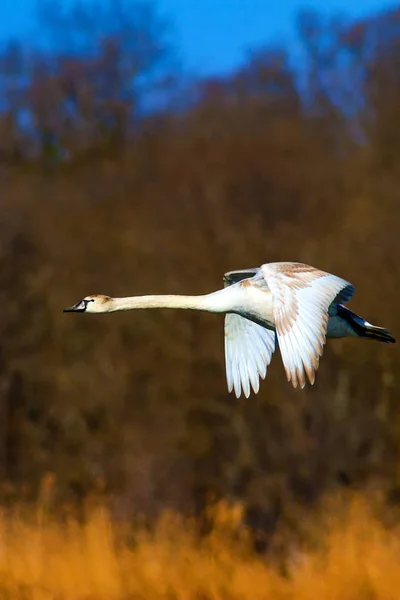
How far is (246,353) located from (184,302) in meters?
1.20

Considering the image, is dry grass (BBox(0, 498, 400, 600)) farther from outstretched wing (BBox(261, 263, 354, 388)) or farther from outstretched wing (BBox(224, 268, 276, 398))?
outstretched wing (BBox(261, 263, 354, 388))

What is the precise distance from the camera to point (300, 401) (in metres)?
18.3

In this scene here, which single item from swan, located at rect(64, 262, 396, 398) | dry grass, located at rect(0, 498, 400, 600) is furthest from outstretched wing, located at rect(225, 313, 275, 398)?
dry grass, located at rect(0, 498, 400, 600)

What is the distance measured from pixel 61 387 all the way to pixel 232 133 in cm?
1589

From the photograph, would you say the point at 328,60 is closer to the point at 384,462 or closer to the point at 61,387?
the point at 61,387

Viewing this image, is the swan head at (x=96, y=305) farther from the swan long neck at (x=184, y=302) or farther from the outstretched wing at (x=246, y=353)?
the outstretched wing at (x=246, y=353)

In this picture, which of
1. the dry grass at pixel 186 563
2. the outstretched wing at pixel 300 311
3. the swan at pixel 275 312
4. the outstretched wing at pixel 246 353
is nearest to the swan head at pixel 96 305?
the swan at pixel 275 312

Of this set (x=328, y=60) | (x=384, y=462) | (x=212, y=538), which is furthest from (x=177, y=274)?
(x=328, y=60)

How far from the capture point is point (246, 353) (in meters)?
10.2

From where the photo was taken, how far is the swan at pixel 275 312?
8.08 metres

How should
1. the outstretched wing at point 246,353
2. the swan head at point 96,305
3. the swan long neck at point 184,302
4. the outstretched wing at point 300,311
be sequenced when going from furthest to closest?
the outstretched wing at point 246,353, the swan head at point 96,305, the swan long neck at point 184,302, the outstretched wing at point 300,311

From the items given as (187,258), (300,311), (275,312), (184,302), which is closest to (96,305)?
(184,302)

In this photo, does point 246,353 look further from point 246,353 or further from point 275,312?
point 275,312

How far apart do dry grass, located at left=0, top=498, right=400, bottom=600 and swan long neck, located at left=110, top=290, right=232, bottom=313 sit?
3751 millimetres
